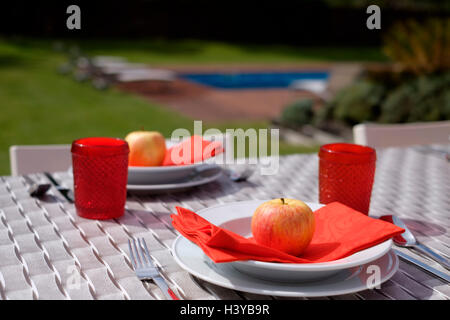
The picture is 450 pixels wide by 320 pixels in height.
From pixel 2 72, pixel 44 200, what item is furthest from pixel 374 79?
pixel 2 72

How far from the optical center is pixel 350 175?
120cm

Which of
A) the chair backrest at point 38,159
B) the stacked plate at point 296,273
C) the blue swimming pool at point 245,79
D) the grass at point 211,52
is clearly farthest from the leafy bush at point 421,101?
the grass at point 211,52

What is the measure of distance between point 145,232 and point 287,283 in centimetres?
37

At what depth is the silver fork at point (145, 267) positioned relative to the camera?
2.75 ft

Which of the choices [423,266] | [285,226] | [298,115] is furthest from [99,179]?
[298,115]

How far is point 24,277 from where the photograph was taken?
34.7 inches

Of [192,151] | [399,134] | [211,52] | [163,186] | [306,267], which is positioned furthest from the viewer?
[211,52]

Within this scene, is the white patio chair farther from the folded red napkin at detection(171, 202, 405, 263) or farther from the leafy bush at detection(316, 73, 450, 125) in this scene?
the leafy bush at detection(316, 73, 450, 125)

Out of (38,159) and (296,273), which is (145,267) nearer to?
(296,273)

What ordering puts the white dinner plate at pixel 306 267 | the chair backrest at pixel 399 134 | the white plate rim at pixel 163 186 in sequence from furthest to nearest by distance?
the chair backrest at pixel 399 134
the white plate rim at pixel 163 186
the white dinner plate at pixel 306 267

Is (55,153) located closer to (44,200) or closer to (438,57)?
(44,200)

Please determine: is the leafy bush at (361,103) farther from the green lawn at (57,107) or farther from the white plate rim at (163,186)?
the white plate rim at (163,186)

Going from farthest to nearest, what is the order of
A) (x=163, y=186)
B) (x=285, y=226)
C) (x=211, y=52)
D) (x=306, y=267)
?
(x=211, y=52) < (x=163, y=186) < (x=285, y=226) < (x=306, y=267)

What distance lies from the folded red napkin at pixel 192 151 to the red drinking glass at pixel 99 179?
31cm
